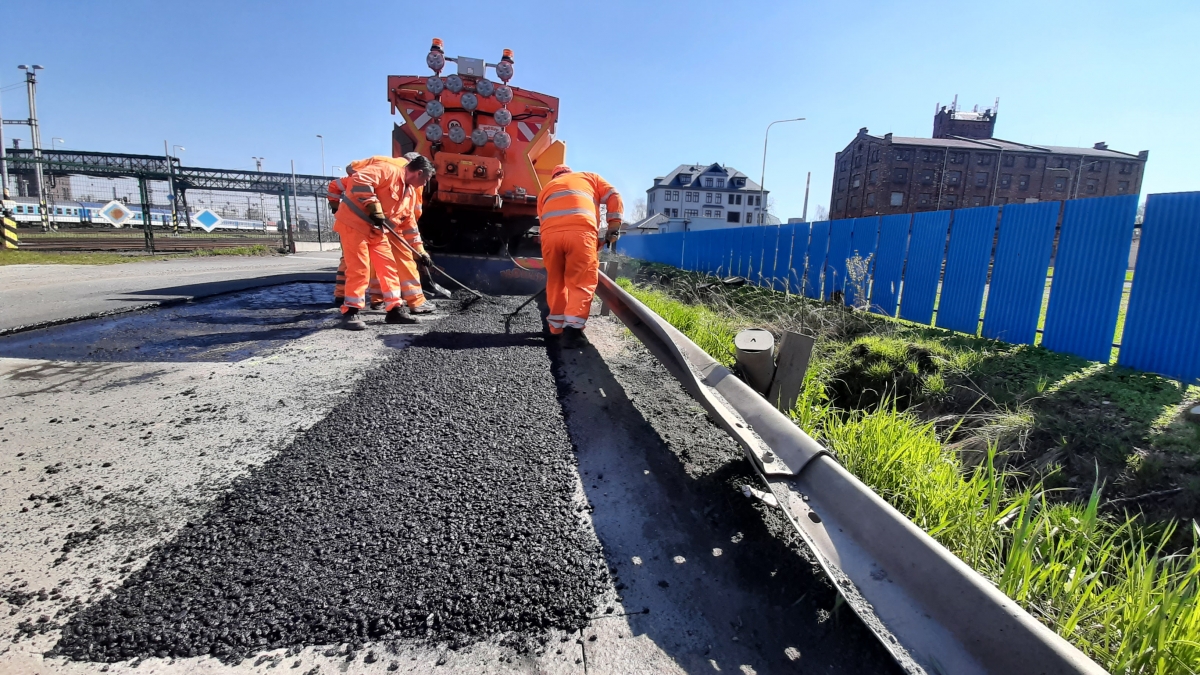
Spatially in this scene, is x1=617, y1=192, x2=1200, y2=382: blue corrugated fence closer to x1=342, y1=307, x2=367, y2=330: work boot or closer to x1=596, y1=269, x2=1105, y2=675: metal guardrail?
x1=596, y1=269, x2=1105, y2=675: metal guardrail

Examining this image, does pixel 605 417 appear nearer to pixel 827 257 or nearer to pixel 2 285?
pixel 827 257

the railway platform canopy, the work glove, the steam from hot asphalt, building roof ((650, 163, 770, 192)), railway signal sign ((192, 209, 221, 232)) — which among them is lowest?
the steam from hot asphalt

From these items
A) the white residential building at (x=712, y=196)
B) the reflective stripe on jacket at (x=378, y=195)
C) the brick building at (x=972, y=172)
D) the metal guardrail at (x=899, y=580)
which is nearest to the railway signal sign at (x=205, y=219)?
the reflective stripe on jacket at (x=378, y=195)

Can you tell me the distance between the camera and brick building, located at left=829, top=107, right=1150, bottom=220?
47500mm

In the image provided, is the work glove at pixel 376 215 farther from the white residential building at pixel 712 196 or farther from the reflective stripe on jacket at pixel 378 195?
the white residential building at pixel 712 196

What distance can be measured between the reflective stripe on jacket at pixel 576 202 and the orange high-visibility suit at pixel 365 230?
5.54ft

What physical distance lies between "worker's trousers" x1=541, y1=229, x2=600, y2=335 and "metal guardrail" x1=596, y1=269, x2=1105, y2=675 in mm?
2744

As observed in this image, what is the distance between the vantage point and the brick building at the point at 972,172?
47500 millimetres

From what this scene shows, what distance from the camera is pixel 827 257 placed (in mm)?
8594

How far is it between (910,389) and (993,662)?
3561 mm

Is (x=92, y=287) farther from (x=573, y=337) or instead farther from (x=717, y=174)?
(x=717, y=174)

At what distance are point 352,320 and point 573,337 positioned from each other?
2.16 metres

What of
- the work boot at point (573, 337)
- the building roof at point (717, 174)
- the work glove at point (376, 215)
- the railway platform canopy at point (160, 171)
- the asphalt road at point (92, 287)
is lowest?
the asphalt road at point (92, 287)

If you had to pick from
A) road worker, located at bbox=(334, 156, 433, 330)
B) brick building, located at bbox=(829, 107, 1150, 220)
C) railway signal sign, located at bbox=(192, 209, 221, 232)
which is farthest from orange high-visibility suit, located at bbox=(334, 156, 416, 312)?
brick building, located at bbox=(829, 107, 1150, 220)
